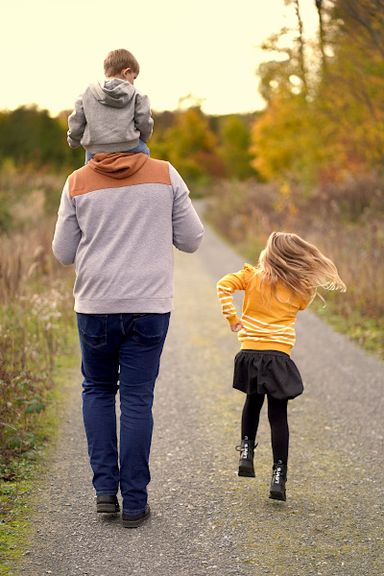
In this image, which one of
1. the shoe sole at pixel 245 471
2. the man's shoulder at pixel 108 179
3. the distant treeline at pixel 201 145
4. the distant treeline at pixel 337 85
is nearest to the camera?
the man's shoulder at pixel 108 179

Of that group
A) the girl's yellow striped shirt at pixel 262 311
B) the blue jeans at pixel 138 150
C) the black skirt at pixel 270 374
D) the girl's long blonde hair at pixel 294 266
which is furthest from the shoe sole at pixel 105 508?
the blue jeans at pixel 138 150

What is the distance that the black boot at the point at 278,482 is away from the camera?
14.6 ft

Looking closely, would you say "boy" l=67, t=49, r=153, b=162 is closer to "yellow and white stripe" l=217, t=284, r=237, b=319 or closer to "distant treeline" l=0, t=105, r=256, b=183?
"yellow and white stripe" l=217, t=284, r=237, b=319

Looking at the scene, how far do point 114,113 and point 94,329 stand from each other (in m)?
1.02

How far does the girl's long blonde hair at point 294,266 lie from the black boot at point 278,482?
A: 898mm

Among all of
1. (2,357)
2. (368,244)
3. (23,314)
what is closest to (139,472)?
(2,357)

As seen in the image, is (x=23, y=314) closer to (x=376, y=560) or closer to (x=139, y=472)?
(x=139, y=472)

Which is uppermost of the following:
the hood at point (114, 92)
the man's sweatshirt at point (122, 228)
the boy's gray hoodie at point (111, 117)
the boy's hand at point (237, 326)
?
the hood at point (114, 92)

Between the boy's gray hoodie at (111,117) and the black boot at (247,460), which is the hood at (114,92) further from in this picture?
the black boot at (247,460)

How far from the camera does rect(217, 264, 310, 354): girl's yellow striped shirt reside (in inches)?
179

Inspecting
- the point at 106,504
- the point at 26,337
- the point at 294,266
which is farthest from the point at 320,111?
the point at 106,504

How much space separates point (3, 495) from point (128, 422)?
38.5 inches

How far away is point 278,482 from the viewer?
448cm

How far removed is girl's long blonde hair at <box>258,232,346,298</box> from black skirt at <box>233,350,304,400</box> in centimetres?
36
